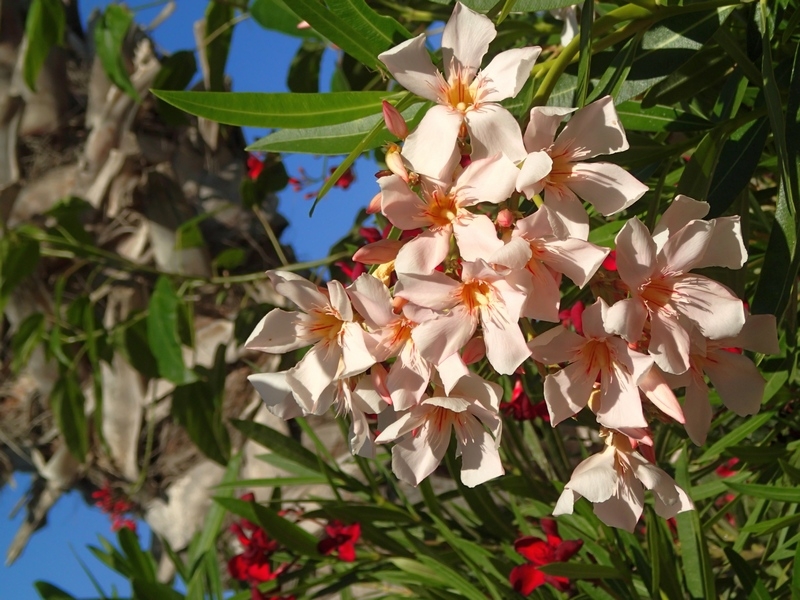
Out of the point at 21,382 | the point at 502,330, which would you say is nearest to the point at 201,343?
the point at 21,382

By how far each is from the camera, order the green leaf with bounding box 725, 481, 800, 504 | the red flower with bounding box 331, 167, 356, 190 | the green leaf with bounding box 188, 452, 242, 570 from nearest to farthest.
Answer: the green leaf with bounding box 725, 481, 800, 504, the green leaf with bounding box 188, 452, 242, 570, the red flower with bounding box 331, 167, 356, 190

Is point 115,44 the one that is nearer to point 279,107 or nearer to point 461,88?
point 279,107

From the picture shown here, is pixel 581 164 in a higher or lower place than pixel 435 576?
higher

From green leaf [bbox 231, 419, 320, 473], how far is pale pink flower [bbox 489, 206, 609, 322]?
0.84 m

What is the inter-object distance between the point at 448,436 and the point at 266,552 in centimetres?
78

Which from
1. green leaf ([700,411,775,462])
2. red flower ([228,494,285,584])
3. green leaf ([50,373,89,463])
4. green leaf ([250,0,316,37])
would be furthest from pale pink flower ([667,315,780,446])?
green leaf ([50,373,89,463])

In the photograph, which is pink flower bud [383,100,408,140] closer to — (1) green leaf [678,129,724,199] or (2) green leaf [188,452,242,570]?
(1) green leaf [678,129,724,199]

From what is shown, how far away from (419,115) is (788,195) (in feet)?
0.89

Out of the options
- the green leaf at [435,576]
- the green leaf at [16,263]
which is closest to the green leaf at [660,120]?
the green leaf at [435,576]

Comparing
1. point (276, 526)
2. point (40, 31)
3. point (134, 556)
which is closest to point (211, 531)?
point (134, 556)

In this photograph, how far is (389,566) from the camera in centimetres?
116

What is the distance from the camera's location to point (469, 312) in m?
0.47

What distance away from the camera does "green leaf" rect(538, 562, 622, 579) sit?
2.47 ft

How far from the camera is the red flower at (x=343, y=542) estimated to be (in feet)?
3.59
